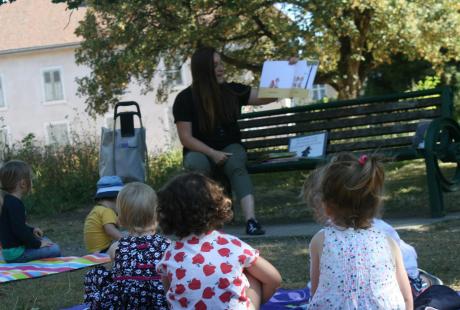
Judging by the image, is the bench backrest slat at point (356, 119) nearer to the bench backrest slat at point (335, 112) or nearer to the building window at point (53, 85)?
the bench backrest slat at point (335, 112)

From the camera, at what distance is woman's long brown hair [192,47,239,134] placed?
6.61 metres

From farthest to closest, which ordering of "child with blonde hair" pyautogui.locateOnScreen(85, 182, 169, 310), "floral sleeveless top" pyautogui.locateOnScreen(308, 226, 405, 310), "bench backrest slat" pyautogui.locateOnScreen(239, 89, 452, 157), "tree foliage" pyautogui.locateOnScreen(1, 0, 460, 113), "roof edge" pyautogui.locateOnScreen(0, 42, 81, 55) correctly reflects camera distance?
Answer: 1. "roof edge" pyautogui.locateOnScreen(0, 42, 81, 55)
2. "tree foliage" pyautogui.locateOnScreen(1, 0, 460, 113)
3. "bench backrest slat" pyautogui.locateOnScreen(239, 89, 452, 157)
4. "child with blonde hair" pyautogui.locateOnScreen(85, 182, 169, 310)
5. "floral sleeveless top" pyautogui.locateOnScreen(308, 226, 405, 310)

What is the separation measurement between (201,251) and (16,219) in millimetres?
3290

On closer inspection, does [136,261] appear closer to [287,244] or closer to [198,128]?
[287,244]

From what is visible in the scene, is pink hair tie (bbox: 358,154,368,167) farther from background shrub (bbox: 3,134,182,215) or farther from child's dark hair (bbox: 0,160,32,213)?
background shrub (bbox: 3,134,182,215)

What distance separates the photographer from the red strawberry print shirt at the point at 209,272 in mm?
2996

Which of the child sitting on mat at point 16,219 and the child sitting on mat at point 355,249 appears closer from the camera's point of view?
the child sitting on mat at point 355,249

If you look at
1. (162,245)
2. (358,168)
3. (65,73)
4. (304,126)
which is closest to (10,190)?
(162,245)

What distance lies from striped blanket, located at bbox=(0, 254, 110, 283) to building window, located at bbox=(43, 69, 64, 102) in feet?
98.4

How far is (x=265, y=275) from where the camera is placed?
314 centimetres

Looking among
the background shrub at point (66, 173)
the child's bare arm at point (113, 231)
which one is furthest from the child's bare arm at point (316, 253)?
the background shrub at point (66, 173)

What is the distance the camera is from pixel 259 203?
9.08 meters

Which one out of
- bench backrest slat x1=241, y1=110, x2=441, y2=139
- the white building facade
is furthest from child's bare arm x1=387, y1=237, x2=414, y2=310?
the white building facade

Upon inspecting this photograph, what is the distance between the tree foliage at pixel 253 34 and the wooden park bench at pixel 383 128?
3576mm
